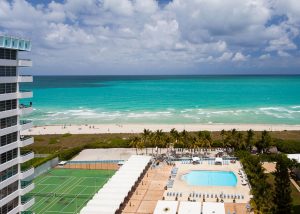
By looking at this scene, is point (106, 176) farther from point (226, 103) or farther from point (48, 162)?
point (226, 103)

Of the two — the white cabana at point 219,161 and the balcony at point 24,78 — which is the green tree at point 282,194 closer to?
the white cabana at point 219,161

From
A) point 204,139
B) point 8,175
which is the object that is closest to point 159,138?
point 204,139

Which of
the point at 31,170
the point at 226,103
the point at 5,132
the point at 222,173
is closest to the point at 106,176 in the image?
the point at 222,173

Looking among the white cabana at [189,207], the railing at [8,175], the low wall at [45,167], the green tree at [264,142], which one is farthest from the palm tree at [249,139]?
the railing at [8,175]

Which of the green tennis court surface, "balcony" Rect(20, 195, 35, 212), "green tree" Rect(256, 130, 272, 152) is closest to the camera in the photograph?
"balcony" Rect(20, 195, 35, 212)

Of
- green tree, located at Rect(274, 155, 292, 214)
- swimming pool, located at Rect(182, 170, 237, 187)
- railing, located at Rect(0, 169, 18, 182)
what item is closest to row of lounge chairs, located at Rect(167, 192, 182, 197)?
swimming pool, located at Rect(182, 170, 237, 187)

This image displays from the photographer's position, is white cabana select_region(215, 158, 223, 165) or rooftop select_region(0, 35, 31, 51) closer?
rooftop select_region(0, 35, 31, 51)

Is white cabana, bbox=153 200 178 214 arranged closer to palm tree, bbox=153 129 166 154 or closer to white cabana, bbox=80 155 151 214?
white cabana, bbox=80 155 151 214

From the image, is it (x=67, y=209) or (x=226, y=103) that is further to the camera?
(x=226, y=103)
